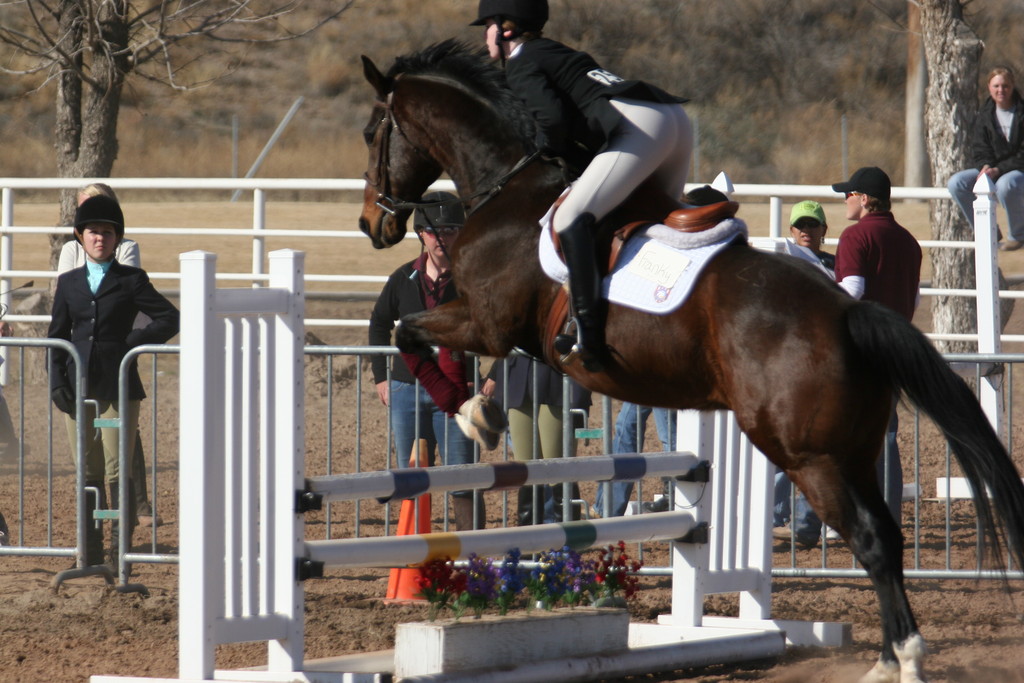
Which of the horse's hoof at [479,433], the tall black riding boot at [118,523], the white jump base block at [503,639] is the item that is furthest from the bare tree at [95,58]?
the white jump base block at [503,639]

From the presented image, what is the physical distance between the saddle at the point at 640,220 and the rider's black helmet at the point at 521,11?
26.1 inches

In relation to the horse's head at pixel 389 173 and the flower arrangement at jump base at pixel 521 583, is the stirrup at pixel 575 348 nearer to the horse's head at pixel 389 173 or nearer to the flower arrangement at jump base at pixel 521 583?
the flower arrangement at jump base at pixel 521 583

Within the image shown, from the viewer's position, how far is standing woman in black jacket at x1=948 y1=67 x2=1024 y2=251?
35.0 feet

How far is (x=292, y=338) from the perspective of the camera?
4.45 m

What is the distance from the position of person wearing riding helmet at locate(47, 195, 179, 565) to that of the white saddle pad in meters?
3.43

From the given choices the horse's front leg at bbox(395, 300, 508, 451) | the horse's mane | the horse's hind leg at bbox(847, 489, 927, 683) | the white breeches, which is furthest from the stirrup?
the horse's hind leg at bbox(847, 489, 927, 683)

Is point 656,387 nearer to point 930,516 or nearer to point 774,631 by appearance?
point 774,631

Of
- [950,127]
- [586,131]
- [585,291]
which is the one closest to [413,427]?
[586,131]

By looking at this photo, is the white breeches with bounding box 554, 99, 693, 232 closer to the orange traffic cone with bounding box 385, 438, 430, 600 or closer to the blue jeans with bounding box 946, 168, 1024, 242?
the orange traffic cone with bounding box 385, 438, 430, 600

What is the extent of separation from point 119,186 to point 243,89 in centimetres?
2276

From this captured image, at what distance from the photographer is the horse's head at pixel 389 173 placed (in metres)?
5.28

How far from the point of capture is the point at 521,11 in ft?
15.4

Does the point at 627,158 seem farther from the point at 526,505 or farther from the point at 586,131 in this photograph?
the point at 526,505

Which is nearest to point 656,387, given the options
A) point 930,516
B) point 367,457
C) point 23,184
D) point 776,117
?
point 930,516
